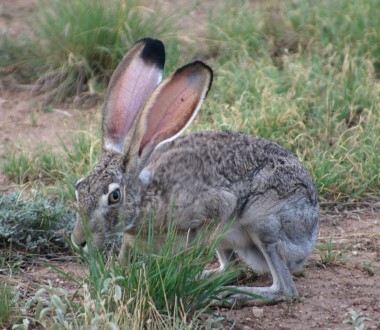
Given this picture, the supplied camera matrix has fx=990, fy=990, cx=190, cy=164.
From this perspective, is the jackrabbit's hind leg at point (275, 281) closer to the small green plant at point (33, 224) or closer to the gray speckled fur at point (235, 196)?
the gray speckled fur at point (235, 196)

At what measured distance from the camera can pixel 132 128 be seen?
564cm

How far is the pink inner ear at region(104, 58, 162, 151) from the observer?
562cm

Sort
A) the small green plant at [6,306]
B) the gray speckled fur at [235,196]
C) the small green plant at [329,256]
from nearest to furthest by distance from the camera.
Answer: the small green plant at [6,306], the gray speckled fur at [235,196], the small green plant at [329,256]

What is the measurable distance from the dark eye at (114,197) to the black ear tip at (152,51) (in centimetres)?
85

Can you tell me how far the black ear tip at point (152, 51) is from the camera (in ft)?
18.6

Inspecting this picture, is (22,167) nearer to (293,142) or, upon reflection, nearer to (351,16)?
(293,142)

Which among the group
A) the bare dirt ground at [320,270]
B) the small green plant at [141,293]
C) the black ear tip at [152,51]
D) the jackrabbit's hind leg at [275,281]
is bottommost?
the bare dirt ground at [320,270]

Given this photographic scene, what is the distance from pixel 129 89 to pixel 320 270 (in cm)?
171

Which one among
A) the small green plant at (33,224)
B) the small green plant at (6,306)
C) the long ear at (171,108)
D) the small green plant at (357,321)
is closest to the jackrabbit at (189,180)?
the long ear at (171,108)

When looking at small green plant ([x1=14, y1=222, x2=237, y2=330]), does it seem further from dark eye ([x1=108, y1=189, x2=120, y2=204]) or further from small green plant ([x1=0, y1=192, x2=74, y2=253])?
small green plant ([x1=0, y1=192, x2=74, y2=253])

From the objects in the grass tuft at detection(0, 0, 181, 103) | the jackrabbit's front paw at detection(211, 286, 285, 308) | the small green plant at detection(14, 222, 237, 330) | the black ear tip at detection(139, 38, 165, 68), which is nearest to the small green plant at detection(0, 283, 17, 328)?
the small green plant at detection(14, 222, 237, 330)

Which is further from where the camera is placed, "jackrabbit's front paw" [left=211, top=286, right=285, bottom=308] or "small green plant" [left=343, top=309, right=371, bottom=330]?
"jackrabbit's front paw" [left=211, top=286, right=285, bottom=308]

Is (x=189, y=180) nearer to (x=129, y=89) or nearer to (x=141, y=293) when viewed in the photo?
(x=129, y=89)

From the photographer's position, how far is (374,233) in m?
6.84
